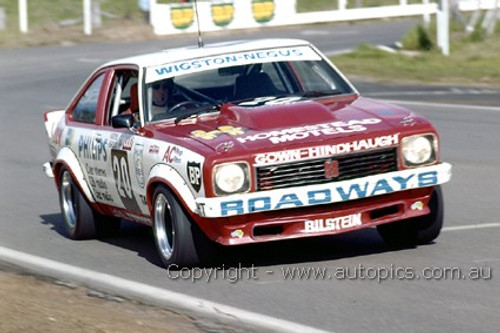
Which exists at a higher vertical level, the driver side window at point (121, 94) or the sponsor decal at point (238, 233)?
the driver side window at point (121, 94)

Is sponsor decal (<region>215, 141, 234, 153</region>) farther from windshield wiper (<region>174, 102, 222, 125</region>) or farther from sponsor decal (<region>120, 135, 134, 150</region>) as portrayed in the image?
sponsor decal (<region>120, 135, 134, 150</region>)

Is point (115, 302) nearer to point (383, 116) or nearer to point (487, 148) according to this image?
point (383, 116)

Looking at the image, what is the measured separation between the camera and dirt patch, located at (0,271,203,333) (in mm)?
6363

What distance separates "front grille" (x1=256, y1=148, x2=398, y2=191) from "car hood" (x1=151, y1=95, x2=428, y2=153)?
0.39 feet

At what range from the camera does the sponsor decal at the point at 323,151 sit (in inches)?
295

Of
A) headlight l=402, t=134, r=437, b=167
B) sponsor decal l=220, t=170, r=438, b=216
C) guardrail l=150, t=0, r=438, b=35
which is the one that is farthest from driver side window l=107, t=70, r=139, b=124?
guardrail l=150, t=0, r=438, b=35

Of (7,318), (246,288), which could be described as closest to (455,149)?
(246,288)

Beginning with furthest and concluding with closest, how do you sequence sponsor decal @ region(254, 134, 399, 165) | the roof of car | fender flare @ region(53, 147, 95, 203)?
fender flare @ region(53, 147, 95, 203) → the roof of car → sponsor decal @ region(254, 134, 399, 165)

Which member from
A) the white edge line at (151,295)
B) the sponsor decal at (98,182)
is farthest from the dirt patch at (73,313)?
the sponsor decal at (98,182)

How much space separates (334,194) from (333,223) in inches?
8.3

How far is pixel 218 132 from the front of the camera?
7.89 meters

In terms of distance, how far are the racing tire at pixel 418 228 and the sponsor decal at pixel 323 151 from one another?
2.15 feet

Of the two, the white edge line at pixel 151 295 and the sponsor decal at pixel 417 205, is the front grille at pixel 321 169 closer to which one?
the sponsor decal at pixel 417 205

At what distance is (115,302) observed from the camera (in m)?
7.14
